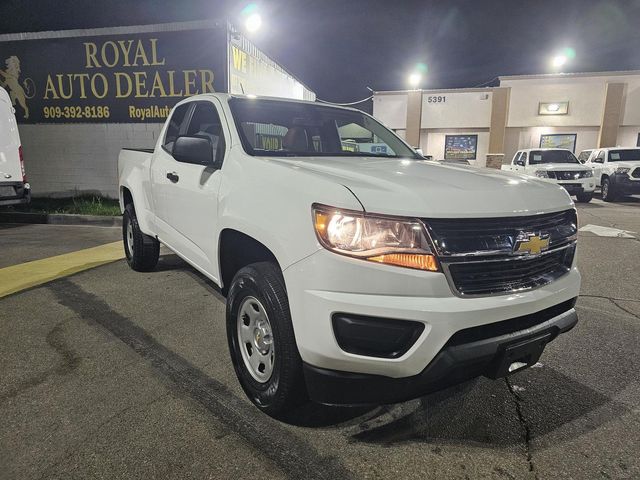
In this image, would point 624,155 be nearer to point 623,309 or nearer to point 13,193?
point 623,309

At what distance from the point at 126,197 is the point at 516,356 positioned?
4.55 m

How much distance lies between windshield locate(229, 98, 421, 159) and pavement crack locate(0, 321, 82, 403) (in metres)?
1.83

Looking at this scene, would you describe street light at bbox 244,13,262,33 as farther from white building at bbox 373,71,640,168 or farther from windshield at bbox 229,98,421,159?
white building at bbox 373,71,640,168

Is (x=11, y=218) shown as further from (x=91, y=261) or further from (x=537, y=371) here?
(x=537, y=371)

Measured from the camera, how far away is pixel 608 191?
1378 centimetres

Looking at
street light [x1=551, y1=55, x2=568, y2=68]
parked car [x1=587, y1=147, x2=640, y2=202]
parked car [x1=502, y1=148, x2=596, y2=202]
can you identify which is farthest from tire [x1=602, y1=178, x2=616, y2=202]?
street light [x1=551, y1=55, x2=568, y2=68]

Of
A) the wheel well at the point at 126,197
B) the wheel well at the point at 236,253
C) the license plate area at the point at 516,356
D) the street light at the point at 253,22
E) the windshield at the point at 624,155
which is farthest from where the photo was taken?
the windshield at the point at 624,155

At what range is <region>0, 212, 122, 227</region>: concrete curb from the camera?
8720mm

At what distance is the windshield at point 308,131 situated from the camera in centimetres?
306

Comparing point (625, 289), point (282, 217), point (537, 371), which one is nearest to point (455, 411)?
point (537, 371)

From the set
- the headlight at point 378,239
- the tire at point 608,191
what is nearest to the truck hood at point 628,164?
the tire at point 608,191

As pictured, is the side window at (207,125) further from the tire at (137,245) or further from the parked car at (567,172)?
the parked car at (567,172)

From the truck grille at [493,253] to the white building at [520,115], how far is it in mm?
26097

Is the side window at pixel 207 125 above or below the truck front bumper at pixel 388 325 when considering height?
above
